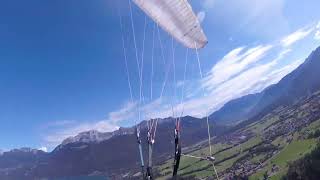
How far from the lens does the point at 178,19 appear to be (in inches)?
853

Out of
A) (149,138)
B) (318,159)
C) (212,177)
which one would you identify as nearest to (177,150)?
(149,138)

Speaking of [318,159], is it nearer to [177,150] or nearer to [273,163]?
[273,163]

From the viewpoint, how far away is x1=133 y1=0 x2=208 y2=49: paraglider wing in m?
20.8

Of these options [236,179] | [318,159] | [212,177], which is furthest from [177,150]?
[212,177]

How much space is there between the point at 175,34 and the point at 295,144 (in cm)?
18243

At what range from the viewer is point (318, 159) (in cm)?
13362

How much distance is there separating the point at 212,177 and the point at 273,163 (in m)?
30.1

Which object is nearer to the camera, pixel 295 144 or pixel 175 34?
pixel 175 34

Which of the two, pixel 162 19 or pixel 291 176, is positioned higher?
pixel 162 19

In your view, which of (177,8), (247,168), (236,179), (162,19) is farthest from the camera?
(247,168)

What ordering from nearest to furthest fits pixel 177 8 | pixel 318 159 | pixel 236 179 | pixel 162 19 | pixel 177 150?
pixel 177 150, pixel 177 8, pixel 162 19, pixel 318 159, pixel 236 179

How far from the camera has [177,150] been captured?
19.2 metres

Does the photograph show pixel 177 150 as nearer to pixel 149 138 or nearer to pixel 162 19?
pixel 149 138

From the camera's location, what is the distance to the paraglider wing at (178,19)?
20812 mm
